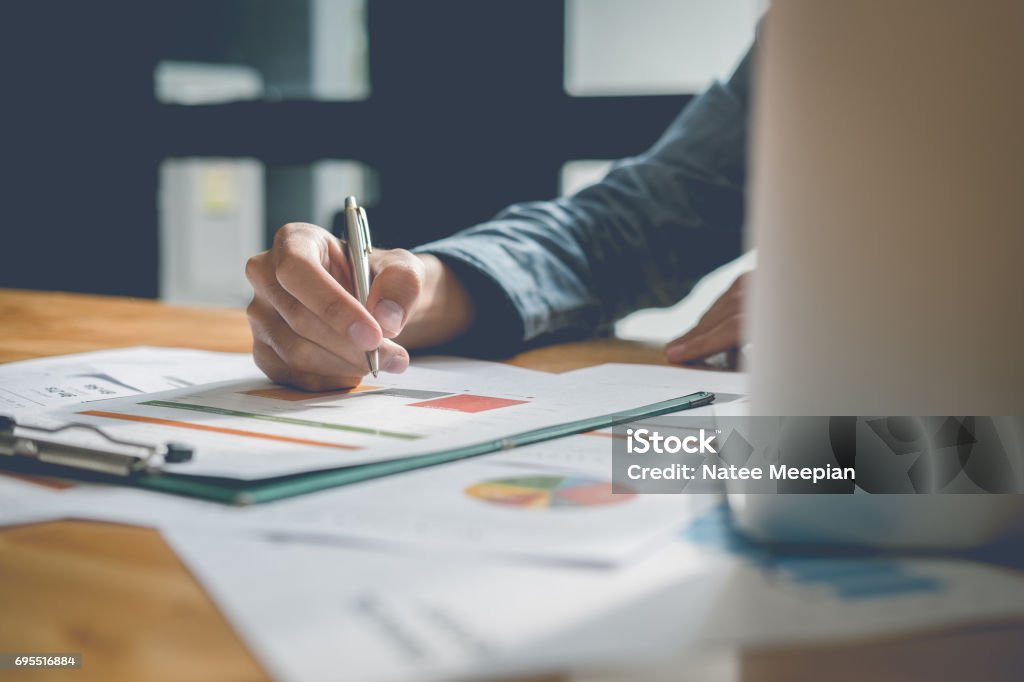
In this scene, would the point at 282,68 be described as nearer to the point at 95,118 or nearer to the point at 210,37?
the point at 210,37

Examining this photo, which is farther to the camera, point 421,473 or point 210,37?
point 210,37

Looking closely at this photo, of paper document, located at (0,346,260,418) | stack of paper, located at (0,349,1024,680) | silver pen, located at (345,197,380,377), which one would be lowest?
paper document, located at (0,346,260,418)

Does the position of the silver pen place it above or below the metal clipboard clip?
above

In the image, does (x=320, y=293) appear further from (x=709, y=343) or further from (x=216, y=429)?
(x=709, y=343)

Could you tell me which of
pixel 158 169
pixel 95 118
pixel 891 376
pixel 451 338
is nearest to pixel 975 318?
pixel 891 376

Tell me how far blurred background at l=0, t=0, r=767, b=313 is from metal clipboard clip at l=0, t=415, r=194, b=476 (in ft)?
3.26

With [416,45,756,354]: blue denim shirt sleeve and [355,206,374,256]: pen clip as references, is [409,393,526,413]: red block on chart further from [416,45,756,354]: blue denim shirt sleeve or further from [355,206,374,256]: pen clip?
[416,45,756,354]: blue denim shirt sleeve

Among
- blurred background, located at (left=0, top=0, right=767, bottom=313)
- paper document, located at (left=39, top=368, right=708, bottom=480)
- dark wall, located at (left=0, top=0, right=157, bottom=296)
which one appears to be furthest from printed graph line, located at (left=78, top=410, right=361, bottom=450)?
dark wall, located at (left=0, top=0, right=157, bottom=296)

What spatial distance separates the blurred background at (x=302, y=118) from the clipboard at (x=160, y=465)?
37.3 inches

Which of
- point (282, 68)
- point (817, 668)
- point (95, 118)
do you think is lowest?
point (817, 668)

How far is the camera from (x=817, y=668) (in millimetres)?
247

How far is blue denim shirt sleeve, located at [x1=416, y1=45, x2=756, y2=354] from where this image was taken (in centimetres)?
90

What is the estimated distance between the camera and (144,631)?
Answer: 0.88ft

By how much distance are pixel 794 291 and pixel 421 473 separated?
0.18 metres
